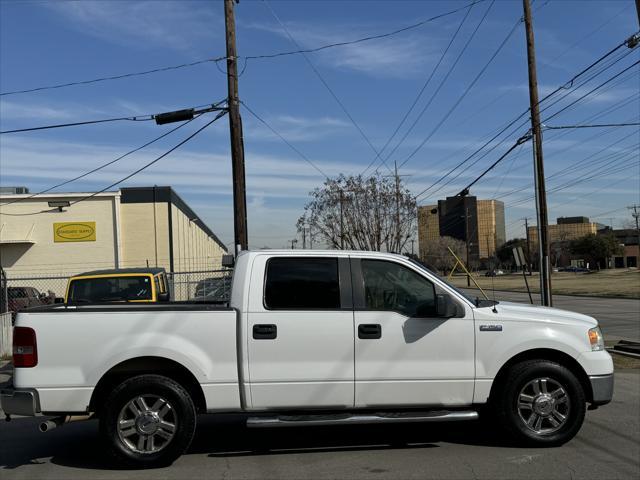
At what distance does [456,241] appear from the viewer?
278 ft

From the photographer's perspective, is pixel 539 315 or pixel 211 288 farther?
→ pixel 211 288

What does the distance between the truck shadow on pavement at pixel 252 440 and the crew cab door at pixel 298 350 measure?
2.43 feet

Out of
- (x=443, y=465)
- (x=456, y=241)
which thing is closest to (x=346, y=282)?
(x=443, y=465)

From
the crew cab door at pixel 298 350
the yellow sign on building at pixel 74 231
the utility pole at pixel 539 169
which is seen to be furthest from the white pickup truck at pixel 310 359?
the yellow sign on building at pixel 74 231

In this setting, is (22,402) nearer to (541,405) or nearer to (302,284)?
(302,284)

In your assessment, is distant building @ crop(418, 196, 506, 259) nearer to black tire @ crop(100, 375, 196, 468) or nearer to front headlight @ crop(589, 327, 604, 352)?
front headlight @ crop(589, 327, 604, 352)

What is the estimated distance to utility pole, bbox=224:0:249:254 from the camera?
558 inches

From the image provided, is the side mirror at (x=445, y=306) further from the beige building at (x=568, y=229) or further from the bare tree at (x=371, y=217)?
the beige building at (x=568, y=229)

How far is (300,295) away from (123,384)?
182 centimetres

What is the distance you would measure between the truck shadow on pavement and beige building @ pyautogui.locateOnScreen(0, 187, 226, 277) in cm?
2836

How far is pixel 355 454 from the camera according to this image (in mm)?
5969

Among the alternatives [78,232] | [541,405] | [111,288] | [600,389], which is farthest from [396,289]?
[78,232]

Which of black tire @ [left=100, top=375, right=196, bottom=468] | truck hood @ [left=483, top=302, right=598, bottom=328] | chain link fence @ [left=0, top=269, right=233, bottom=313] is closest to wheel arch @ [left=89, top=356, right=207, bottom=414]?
black tire @ [left=100, top=375, right=196, bottom=468]

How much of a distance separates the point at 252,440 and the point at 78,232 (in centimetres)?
3131
